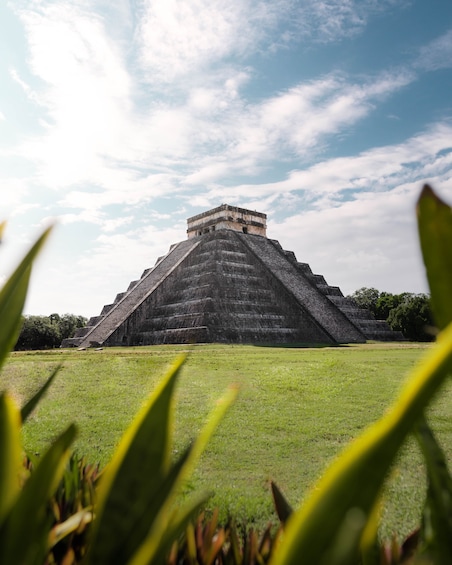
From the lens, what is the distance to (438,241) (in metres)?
0.74

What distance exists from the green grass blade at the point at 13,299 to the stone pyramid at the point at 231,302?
18.7m

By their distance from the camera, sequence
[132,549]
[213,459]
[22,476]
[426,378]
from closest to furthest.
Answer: [426,378] → [132,549] → [22,476] → [213,459]

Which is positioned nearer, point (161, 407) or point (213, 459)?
point (161, 407)

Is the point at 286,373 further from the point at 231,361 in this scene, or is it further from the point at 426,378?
the point at 426,378

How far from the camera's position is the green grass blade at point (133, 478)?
71 centimetres

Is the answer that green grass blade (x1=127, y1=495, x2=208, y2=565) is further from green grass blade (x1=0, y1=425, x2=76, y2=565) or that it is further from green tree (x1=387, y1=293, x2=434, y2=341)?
green tree (x1=387, y1=293, x2=434, y2=341)

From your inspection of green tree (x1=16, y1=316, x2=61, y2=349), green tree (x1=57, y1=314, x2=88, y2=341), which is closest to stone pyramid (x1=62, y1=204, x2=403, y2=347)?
green tree (x1=16, y1=316, x2=61, y2=349)

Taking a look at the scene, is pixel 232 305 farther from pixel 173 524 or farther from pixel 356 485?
pixel 356 485

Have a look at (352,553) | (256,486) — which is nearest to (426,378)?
(352,553)

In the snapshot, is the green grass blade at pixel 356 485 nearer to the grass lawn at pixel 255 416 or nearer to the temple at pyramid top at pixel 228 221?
the grass lawn at pixel 255 416

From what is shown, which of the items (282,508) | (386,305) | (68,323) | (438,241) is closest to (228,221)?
(68,323)

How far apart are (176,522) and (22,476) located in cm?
111

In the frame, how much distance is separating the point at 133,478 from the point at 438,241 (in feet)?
1.88

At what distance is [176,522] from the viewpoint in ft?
2.43
